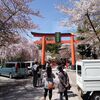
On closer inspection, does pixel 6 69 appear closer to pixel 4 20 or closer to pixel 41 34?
pixel 4 20

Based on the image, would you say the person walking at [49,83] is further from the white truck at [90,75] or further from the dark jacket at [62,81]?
the white truck at [90,75]

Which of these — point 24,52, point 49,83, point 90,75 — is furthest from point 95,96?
point 24,52

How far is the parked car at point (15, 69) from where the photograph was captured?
98.0ft

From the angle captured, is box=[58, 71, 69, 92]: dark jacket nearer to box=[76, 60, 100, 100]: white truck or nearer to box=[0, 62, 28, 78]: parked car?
box=[76, 60, 100, 100]: white truck

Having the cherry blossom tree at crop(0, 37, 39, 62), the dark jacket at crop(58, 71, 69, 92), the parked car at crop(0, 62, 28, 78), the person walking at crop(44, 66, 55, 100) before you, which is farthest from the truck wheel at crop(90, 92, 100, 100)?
the cherry blossom tree at crop(0, 37, 39, 62)

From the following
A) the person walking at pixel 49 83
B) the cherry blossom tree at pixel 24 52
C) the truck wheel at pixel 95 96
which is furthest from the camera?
the cherry blossom tree at pixel 24 52

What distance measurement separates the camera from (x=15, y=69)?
2980 cm

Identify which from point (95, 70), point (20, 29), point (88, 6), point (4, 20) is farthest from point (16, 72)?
point (95, 70)

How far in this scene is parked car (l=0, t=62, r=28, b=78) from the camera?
29.9 metres

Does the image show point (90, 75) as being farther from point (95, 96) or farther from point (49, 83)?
point (49, 83)

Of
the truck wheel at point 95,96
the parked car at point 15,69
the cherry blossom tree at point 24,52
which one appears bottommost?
the truck wheel at point 95,96

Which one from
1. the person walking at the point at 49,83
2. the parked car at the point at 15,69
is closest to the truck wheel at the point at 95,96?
the person walking at the point at 49,83

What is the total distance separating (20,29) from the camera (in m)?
21.7

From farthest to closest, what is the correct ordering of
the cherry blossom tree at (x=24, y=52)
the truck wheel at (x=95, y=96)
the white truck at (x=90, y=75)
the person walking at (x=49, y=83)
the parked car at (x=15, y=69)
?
the cherry blossom tree at (x=24, y=52)
the parked car at (x=15, y=69)
the person walking at (x=49, y=83)
the truck wheel at (x=95, y=96)
the white truck at (x=90, y=75)
